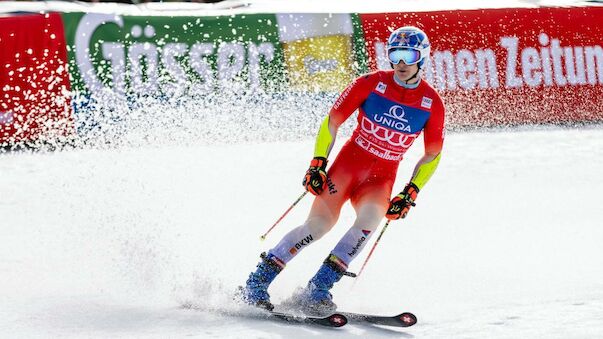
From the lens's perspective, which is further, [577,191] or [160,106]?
[160,106]

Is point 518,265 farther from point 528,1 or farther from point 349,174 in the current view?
point 528,1

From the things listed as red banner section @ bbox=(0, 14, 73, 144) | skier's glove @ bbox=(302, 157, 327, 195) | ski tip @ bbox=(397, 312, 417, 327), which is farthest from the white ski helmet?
red banner section @ bbox=(0, 14, 73, 144)

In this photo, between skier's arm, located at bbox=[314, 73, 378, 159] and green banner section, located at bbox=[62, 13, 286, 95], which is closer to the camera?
skier's arm, located at bbox=[314, 73, 378, 159]

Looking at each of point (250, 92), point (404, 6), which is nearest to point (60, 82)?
point (250, 92)

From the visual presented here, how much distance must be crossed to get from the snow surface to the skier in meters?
0.54

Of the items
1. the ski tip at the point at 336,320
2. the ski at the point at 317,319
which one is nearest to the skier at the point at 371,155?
the ski at the point at 317,319

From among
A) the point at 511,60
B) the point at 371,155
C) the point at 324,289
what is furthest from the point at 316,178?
the point at 511,60

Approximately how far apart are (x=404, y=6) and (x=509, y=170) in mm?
3580

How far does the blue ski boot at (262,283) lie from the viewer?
6.03 metres

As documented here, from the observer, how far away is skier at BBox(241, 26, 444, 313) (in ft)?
20.3

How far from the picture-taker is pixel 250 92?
12781 millimetres

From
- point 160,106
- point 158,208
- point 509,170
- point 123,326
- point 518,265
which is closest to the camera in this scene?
point 123,326

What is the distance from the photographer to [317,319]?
582 centimetres

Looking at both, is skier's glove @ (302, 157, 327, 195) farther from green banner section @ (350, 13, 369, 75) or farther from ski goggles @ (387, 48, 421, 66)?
green banner section @ (350, 13, 369, 75)
